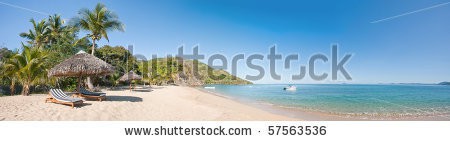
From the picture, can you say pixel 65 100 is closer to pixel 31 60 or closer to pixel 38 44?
pixel 31 60

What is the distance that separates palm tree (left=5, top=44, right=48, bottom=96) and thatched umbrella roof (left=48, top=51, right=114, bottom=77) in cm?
302

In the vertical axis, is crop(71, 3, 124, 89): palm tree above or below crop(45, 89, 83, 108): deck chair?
above

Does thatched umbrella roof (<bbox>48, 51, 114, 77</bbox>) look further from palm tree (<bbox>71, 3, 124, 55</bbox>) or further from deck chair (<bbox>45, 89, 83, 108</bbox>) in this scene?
palm tree (<bbox>71, 3, 124, 55</bbox>)

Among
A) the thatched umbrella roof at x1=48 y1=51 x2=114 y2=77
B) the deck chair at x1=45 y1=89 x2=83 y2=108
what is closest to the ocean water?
the thatched umbrella roof at x1=48 y1=51 x2=114 y2=77

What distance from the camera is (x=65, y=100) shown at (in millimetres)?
7422

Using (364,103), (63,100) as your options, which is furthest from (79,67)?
(364,103)

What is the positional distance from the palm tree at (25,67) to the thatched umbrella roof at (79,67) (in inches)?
119

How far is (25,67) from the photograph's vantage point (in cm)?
1098

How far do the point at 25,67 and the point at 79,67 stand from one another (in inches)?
160

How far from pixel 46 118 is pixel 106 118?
136 centimetres

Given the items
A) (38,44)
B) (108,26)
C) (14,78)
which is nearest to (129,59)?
(38,44)

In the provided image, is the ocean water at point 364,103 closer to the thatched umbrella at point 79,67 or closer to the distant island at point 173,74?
the thatched umbrella at point 79,67

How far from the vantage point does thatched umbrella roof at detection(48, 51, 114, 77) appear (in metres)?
9.04

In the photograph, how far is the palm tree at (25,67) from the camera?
11016mm
